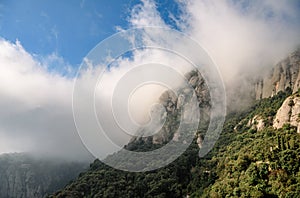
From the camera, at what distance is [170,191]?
200ft

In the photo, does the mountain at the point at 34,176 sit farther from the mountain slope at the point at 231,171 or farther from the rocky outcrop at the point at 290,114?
the rocky outcrop at the point at 290,114

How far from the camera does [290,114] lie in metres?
55.7

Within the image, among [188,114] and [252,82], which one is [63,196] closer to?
[188,114]

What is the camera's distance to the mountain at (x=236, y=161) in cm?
4350

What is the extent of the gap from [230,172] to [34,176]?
108 metres

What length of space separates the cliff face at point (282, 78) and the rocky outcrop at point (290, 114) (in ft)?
48.0

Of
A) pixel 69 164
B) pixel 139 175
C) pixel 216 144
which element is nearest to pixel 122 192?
pixel 139 175

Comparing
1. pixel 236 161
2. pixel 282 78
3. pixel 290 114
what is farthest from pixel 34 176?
pixel 290 114

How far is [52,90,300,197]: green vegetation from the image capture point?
140ft

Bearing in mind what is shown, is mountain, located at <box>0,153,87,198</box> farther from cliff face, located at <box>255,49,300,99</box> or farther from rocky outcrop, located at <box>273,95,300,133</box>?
rocky outcrop, located at <box>273,95,300,133</box>

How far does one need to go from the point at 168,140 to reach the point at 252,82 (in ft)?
81.6

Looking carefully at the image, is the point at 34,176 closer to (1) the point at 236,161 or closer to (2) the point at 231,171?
(2) the point at 231,171

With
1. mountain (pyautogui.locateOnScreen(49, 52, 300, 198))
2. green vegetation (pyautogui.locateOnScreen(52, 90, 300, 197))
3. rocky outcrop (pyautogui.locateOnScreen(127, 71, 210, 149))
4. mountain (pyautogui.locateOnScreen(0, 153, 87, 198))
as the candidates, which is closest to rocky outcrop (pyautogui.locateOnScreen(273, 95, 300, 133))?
mountain (pyautogui.locateOnScreen(49, 52, 300, 198))

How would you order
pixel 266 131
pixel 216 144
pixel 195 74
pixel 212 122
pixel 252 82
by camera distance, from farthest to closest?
pixel 195 74 < pixel 252 82 < pixel 212 122 < pixel 216 144 < pixel 266 131
